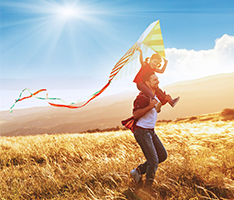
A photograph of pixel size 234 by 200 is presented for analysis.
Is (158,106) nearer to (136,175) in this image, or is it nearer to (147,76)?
(147,76)

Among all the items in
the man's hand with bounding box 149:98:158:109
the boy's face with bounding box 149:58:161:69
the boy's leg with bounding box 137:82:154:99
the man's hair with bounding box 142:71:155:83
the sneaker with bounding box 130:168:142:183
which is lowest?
the sneaker with bounding box 130:168:142:183

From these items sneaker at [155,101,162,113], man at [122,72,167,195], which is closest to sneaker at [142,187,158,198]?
man at [122,72,167,195]

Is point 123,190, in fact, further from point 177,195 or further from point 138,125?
point 138,125

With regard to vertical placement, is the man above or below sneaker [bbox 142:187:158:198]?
above

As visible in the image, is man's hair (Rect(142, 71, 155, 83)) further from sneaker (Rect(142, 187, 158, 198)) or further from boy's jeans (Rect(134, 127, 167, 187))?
sneaker (Rect(142, 187, 158, 198))

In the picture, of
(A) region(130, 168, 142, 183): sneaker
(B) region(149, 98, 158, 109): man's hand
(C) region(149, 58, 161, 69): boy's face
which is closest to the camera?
(B) region(149, 98, 158, 109): man's hand

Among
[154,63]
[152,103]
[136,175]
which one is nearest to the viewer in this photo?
[152,103]

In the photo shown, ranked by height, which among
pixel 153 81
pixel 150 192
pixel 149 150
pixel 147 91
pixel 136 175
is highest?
pixel 153 81

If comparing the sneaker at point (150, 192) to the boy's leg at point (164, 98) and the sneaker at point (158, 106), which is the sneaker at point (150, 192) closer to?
the sneaker at point (158, 106)

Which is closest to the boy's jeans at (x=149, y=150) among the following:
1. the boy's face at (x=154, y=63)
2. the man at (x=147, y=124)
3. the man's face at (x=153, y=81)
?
the man at (x=147, y=124)

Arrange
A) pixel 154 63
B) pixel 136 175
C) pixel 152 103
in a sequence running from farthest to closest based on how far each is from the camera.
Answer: pixel 136 175, pixel 154 63, pixel 152 103

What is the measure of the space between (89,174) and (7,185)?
5.46 feet

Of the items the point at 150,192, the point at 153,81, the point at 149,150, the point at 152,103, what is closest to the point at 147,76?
the point at 153,81

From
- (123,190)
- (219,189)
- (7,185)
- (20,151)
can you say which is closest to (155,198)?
(123,190)
